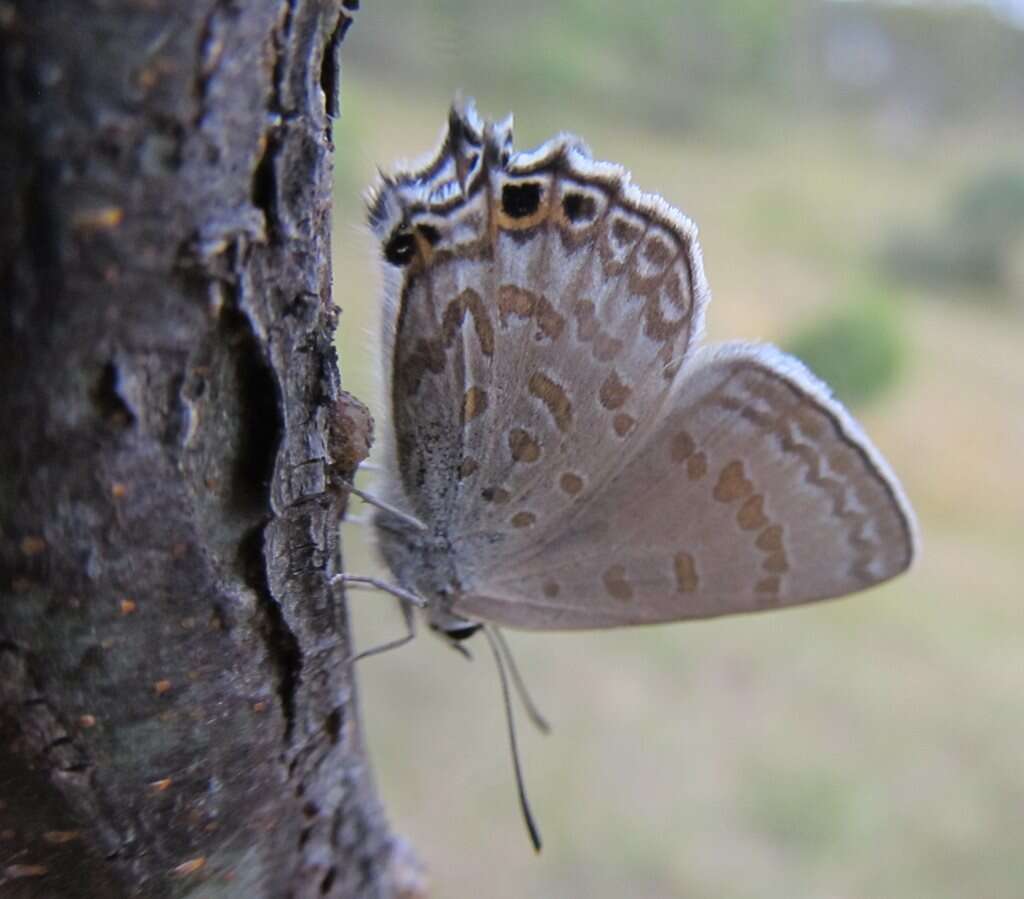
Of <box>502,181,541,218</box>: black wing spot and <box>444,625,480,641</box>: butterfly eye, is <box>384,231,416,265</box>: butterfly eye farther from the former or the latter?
<box>444,625,480,641</box>: butterfly eye

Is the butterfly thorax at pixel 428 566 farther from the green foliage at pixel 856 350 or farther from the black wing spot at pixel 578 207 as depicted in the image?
the green foliage at pixel 856 350

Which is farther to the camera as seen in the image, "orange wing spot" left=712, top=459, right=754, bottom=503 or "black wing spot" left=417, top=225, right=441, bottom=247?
"orange wing spot" left=712, top=459, right=754, bottom=503

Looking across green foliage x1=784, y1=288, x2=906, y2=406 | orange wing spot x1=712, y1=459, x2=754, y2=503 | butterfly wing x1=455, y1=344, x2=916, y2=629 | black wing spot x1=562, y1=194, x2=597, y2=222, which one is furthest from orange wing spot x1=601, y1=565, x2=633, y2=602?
green foliage x1=784, y1=288, x2=906, y2=406

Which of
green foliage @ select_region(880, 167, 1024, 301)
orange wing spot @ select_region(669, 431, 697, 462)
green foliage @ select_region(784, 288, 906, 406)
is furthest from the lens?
green foliage @ select_region(880, 167, 1024, 301)

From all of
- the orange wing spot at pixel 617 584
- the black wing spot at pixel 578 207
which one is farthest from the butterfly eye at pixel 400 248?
the orange wing spot at pixel 617 584

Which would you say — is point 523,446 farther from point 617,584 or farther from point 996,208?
point 996,208

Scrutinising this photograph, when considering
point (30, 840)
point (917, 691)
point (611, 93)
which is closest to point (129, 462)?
point (30, 840)

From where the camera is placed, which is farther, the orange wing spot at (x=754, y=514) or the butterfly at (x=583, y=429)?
the orange wing spot at (x=754, y=514)
